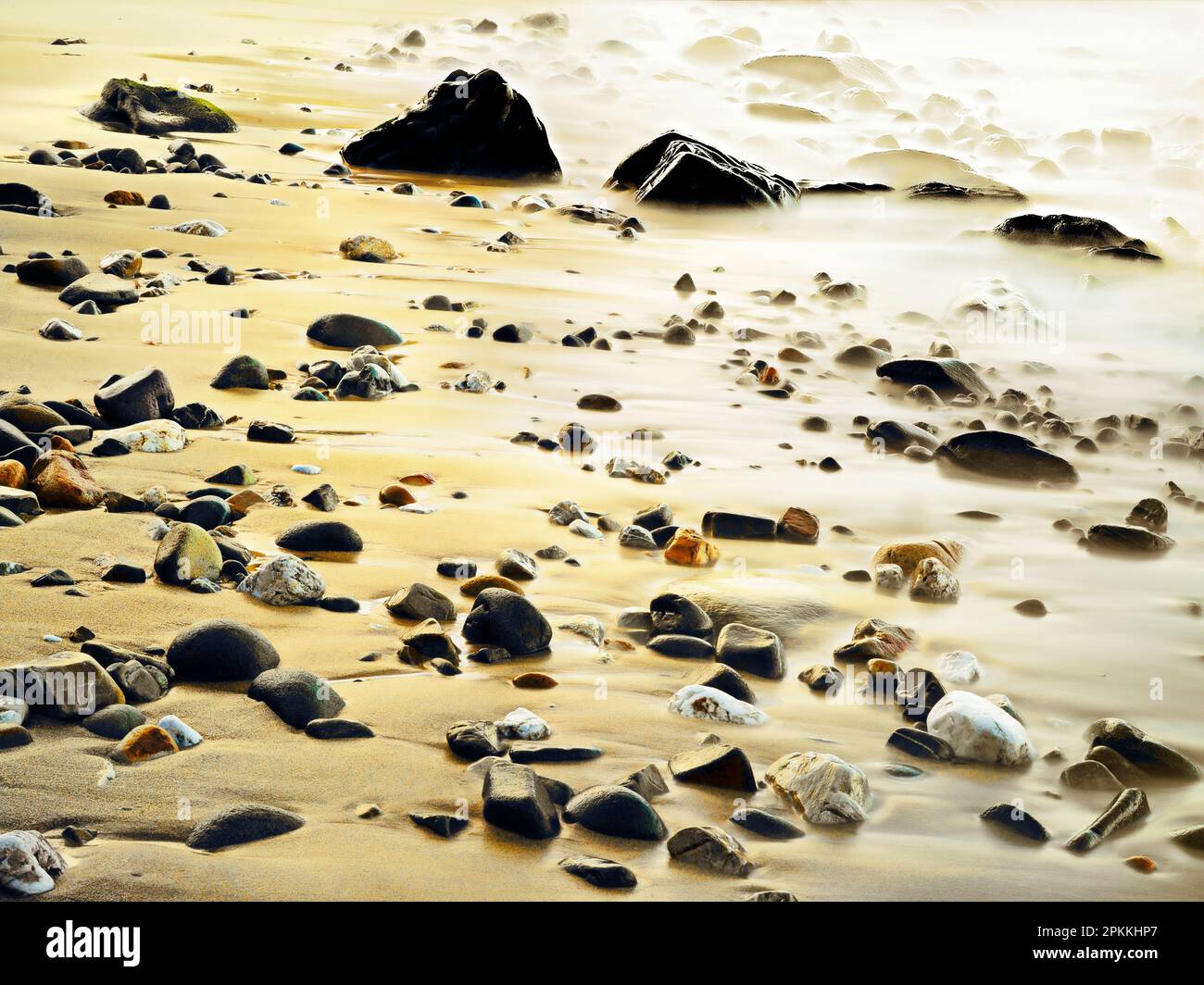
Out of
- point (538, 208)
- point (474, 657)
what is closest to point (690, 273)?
point (538, 208)

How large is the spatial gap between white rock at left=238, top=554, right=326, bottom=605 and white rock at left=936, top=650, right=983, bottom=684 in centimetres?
147

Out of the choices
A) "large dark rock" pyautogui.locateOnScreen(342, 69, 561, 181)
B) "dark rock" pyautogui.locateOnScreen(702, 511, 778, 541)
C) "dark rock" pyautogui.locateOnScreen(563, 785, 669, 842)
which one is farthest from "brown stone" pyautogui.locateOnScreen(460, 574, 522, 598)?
"large dark rock" pyautogui.locateOnScreen(342, 69, 561, 181)

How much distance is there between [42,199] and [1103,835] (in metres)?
6.12

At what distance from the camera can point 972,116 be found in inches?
750

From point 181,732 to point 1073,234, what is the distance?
9.26m

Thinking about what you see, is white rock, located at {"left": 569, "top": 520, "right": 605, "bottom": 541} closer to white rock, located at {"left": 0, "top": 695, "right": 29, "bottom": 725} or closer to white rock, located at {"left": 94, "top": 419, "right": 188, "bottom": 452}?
white rock, located at {"left": 94, "top": 419, "right": 188, "bottom": 452}

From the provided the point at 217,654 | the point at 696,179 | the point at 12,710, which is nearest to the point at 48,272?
the point at 217,654

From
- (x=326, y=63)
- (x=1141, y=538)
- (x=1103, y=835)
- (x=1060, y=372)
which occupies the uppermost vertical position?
(x=326, y=63)

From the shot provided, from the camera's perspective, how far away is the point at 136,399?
3.74 metres

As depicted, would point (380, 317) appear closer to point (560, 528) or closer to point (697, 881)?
point (560, 528)

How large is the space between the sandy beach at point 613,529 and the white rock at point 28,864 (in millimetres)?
19

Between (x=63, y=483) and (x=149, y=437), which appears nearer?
(x=63, y=483)

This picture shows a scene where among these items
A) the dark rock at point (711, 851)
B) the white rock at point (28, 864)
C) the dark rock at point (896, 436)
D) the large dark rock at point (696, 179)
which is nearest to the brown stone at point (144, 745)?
the white rock at point (28, 864)

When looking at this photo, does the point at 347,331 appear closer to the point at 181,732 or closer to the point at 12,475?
the point at 12,475
